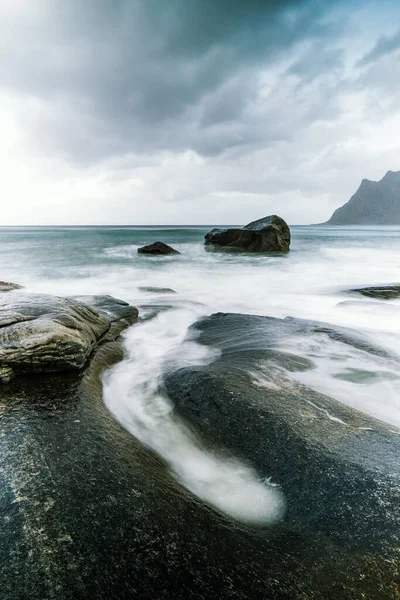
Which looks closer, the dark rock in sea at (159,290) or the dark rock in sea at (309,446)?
the dark rock in sea at (309,446)

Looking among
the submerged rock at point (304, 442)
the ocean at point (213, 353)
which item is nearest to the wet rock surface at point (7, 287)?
the ocean at point (213, 353)

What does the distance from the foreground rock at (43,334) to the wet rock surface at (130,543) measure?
1.21 m

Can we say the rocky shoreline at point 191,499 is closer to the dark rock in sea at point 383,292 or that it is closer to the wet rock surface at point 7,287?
the dark rock in sea at point 383,292

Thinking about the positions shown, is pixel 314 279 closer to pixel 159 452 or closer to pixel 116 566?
pixel 159 452

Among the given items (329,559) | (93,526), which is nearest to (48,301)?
(93,526)

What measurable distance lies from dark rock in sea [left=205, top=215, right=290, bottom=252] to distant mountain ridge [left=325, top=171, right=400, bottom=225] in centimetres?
17635

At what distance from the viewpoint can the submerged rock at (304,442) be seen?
2.01 m

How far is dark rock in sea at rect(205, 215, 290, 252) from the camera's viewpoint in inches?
993

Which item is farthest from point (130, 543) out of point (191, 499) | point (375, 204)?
→ point (375, 204)

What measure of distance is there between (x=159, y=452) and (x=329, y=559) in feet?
5.27

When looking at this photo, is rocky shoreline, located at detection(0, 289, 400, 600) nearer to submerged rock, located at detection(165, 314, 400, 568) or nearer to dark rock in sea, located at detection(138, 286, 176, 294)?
submerged rock, located at detection(165, 314, 400, 568)

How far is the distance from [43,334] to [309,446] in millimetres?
3216

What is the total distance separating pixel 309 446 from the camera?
2650mm

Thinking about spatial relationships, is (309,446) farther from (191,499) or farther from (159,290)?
(159,290)
